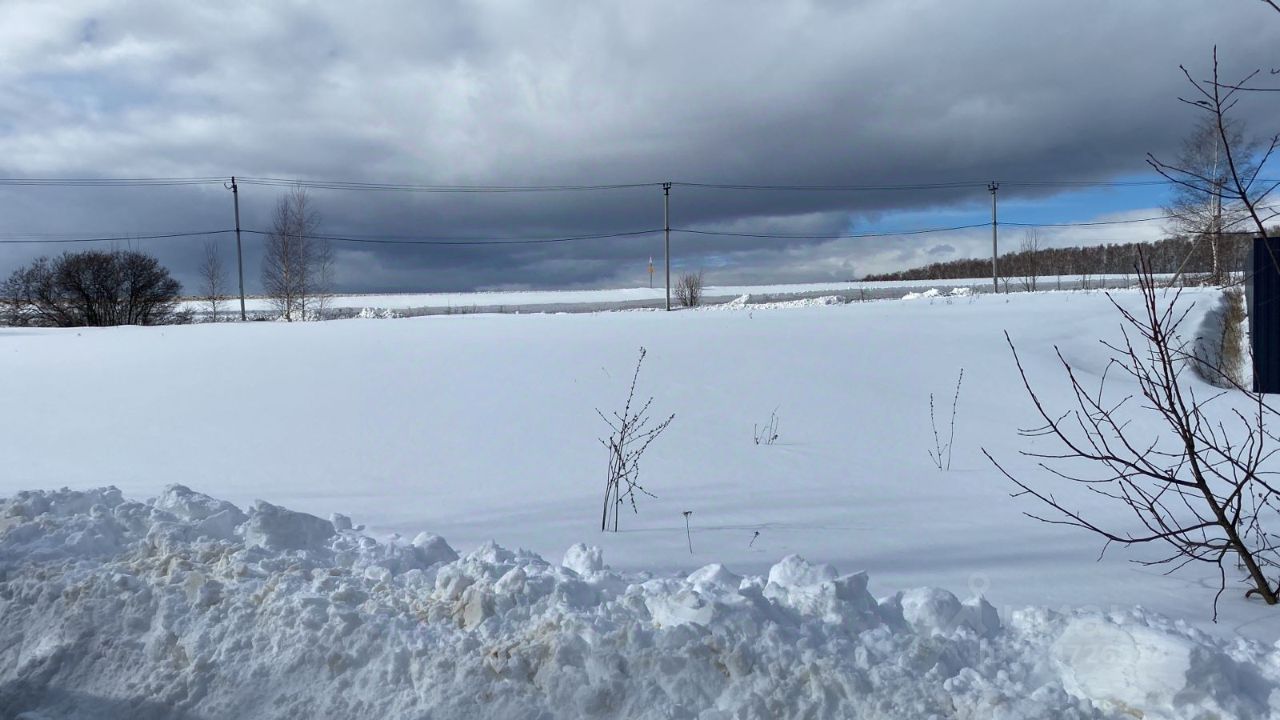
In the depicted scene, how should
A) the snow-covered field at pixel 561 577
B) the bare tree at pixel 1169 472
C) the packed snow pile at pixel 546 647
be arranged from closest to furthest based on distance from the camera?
1. the packed snow pile at pixel 546 647
2. the snow-covered field at pixel 561 577
3. the bare tree at pixel 1169 472

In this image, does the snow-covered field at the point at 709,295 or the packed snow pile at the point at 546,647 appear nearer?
the packed snow pile at the point at 546,647

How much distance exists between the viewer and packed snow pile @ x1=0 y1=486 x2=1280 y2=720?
2791 millimetres

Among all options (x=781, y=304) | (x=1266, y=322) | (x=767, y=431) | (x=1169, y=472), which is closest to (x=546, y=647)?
(x=1169, y=472)

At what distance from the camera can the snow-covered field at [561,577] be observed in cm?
291

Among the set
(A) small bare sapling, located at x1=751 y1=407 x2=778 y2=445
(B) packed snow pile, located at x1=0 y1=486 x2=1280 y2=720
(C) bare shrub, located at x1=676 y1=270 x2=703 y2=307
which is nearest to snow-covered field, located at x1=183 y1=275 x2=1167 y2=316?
(C) bare shrub, located at x1=676 y1=270 x2=703 y2=307

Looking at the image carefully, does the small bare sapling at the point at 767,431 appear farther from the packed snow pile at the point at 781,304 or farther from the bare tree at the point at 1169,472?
the packed snow pile at the point at 781,304

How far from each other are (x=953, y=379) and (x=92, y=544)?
32.7 feet

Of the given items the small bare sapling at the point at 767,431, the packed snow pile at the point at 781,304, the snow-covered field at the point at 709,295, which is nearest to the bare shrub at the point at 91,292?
the snow-covered field at the point at 709,295

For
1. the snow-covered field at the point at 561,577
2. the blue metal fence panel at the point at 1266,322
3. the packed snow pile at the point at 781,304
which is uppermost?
the packed snow pile at the point at 781,304

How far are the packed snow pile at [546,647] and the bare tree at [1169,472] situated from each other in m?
0.63

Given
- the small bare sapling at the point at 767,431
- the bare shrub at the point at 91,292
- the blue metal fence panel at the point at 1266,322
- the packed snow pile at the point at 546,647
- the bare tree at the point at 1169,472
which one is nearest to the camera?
the packed snow pile at the point at 546,647

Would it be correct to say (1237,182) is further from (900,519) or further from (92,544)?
(92,544)

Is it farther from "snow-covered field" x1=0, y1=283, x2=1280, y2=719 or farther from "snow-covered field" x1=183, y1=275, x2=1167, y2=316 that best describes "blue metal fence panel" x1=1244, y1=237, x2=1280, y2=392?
"snow-covered field" x1=183, y1=275, x2=1167, y2=316

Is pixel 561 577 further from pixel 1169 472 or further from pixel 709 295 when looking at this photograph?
pixel 709 295
